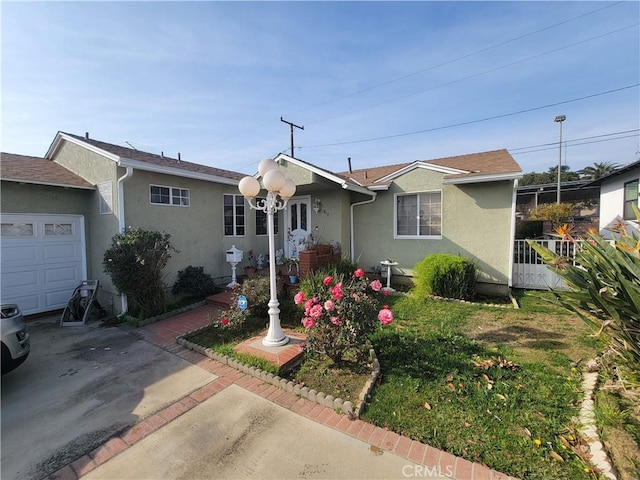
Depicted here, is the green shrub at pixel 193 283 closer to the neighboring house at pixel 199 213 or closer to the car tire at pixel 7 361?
the neighboring house at pixel 199 213

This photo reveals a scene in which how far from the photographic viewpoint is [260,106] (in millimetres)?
11859

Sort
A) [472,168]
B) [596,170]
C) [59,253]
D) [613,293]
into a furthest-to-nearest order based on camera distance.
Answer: [596,170]
[472,168]
[59,253]
[613,293]

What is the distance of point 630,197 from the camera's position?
11367 millimetres

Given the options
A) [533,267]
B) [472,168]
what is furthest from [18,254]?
[533,267]

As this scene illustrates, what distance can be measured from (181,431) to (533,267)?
9988mm

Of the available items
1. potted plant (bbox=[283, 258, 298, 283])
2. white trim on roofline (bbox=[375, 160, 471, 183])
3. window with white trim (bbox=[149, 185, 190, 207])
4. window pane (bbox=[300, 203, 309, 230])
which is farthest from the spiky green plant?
window with white trim (bbox=[149, 185, 190, 207])

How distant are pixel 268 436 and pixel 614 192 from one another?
1837 cm

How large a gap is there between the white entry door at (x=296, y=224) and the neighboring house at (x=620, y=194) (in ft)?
36.3

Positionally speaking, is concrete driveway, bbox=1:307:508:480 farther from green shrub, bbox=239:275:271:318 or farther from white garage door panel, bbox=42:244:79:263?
white garage door panel, bbox=42:244:79:263

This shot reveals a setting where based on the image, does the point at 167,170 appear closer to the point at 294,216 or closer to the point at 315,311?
the point at 294,216

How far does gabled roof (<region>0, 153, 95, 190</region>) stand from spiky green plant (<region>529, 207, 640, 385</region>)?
446 inches

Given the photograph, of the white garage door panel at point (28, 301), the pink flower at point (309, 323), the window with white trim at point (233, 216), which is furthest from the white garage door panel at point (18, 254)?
the pink flower at point (309, 323)

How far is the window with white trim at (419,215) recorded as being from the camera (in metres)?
8.89

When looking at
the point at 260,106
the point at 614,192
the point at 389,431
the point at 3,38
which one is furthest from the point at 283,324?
the point at 614,192
